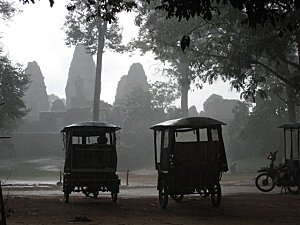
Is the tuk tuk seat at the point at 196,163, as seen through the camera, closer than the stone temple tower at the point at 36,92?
Yes

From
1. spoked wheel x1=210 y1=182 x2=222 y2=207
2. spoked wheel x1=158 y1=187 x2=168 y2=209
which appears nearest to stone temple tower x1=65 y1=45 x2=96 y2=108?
spoked wheel x1=158 y1=187 x2=168 y2=209

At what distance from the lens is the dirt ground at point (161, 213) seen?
9234 millimetres

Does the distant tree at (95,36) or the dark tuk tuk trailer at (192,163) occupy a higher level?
the distant tree at (95,36)

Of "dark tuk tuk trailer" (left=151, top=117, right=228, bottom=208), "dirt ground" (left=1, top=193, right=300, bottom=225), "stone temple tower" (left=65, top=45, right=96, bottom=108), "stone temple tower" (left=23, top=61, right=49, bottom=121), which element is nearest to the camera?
"dirt ground" (left=1, top=193, right=300, bottom=225)

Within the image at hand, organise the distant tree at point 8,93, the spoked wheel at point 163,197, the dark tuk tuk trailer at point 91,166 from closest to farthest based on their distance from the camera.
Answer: the spoked wheel at point 163,197, the dark tuk tuk trailer at point 91,166, the distant tree at point 8,93

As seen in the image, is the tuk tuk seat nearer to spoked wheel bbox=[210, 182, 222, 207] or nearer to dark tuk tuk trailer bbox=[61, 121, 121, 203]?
spoked wheel bbox=[210, 182, 222, 207]

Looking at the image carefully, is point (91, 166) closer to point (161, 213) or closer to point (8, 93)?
point (161, 213)

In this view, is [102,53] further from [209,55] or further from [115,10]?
[115,10]

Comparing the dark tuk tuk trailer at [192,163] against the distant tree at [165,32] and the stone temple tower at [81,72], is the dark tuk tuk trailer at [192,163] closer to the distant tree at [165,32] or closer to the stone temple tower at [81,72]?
the distant tree at [165,32]

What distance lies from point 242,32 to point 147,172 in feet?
69.6

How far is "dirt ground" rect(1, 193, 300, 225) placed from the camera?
923 centimetres

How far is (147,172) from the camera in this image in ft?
121

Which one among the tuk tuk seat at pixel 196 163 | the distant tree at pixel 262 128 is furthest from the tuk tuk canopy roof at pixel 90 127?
the distant tree at pixel 262 128

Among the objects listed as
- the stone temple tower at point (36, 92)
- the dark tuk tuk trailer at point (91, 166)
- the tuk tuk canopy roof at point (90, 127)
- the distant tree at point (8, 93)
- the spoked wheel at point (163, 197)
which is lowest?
the spoked wheel at point (163, 197)
